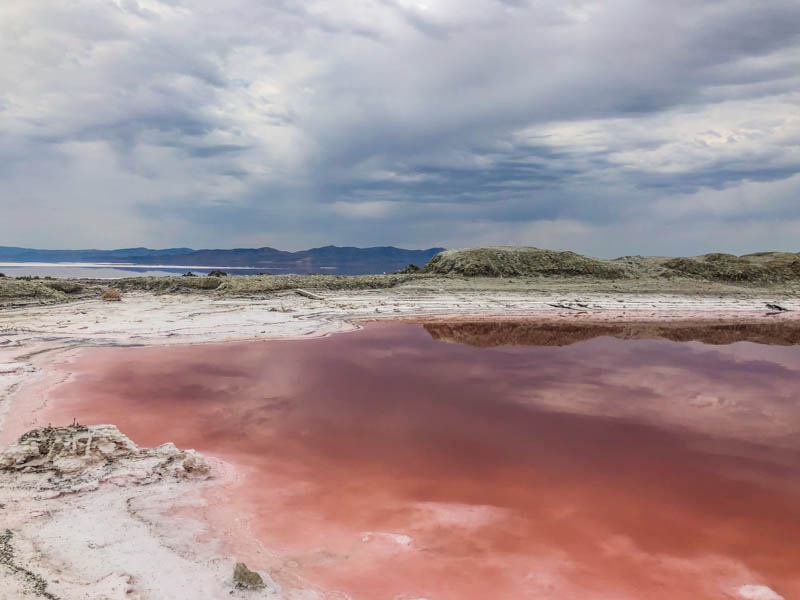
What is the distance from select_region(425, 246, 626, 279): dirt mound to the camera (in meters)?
37.3

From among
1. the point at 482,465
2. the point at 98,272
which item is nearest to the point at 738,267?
the point at 482,465

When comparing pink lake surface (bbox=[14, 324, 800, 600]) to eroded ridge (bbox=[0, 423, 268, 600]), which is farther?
pink lake surface (bbox=[14, 324, 800, 600])

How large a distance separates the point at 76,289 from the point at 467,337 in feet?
81.0

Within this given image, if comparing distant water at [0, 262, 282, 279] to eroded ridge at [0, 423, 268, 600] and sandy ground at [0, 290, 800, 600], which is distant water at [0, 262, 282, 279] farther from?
eroded ridge at [0, 423, 268, 600]

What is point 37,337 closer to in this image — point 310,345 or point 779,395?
point 310,345

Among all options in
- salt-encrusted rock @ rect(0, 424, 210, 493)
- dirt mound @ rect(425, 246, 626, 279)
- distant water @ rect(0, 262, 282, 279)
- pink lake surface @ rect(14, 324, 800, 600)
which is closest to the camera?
pink lake surface @ rect(14, 324, 800, 600)

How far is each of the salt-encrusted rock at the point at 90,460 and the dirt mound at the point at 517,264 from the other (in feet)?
103

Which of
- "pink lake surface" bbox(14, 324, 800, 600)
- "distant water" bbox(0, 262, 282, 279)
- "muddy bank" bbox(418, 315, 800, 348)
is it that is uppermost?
"distant water" bbox(0, 262, 282, 279)

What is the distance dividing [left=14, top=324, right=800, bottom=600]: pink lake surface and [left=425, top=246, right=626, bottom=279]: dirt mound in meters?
24.5

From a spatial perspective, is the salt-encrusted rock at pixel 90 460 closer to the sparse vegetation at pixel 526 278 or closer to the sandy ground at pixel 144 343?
the sandy ground at pixel 144 343

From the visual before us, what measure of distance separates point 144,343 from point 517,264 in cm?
2993

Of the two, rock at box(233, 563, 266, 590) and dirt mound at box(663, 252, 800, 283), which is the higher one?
dirt mound at box(663, 252, 800, 283)

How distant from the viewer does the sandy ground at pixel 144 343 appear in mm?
4059

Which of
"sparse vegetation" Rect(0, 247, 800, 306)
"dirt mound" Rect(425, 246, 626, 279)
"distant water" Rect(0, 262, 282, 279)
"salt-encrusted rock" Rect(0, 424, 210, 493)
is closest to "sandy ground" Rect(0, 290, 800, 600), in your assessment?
"salt-encrusted rock" Rect(0, 424, 210, 493)
